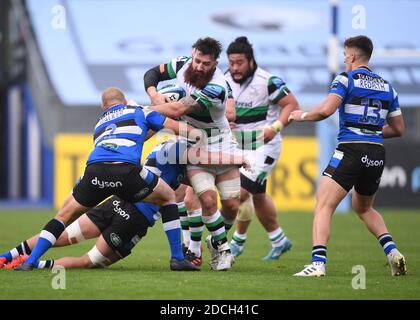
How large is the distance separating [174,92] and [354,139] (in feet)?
6.25

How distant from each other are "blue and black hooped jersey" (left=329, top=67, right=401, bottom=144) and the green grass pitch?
1291 mm

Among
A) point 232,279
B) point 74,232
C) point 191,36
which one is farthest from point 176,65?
point 191,36

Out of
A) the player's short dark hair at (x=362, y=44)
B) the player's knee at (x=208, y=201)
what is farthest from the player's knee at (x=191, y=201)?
the player's short dark hair at (x=362, y=44)

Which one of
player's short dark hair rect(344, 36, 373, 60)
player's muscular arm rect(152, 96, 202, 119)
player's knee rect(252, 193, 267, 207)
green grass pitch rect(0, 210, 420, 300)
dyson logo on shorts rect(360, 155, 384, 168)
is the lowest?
green grass pitch rect(0, 210, 420, 300)

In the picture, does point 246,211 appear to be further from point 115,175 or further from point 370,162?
point 115,175

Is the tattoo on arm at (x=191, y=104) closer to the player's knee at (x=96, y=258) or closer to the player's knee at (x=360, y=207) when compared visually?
the player's knee at (x=96, y=258)

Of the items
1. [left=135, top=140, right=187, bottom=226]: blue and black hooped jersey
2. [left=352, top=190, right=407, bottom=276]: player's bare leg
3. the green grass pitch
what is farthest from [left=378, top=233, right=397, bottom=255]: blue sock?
[left=135, top=140, right=187, bottom=226]: blue and black hooped jersey

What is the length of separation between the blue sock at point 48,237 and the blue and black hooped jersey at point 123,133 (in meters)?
0.63

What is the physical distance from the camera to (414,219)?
18.1 meters

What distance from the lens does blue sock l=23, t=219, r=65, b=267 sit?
29.2 ft

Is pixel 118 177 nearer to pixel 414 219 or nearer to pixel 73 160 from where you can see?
pixel 414 219

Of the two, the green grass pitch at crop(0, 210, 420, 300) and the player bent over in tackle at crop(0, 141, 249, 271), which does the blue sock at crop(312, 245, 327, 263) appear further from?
the player bent over in tackle at crop(0, 141, 249, 271)
